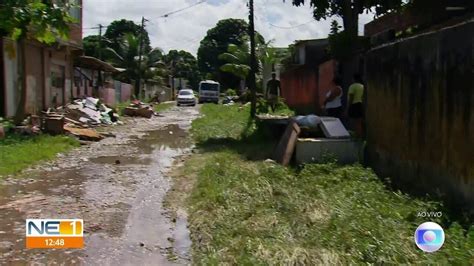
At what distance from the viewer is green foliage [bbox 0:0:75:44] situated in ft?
15.4

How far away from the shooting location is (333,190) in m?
6.57

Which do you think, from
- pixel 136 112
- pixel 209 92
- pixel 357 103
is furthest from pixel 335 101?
pixel 209 92

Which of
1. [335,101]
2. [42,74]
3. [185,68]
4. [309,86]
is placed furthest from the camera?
[185,68]

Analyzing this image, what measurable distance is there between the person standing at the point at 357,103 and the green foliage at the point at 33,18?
6272 mm

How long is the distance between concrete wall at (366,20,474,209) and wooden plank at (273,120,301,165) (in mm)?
1368

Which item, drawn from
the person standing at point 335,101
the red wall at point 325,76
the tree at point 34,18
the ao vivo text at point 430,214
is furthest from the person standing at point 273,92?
the tree at point 34,18

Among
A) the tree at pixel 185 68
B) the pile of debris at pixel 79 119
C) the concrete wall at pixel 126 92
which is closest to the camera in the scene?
the pile of debris at pixel 79 119

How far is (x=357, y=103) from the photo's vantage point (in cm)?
999

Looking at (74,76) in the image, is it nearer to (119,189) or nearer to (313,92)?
(313,92)

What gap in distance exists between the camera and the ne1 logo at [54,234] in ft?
16.2

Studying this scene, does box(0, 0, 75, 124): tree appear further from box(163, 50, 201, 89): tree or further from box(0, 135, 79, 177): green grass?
box(163, 50, 201, 89): tree

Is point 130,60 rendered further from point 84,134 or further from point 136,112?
point 84,134

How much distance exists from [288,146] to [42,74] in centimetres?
1182

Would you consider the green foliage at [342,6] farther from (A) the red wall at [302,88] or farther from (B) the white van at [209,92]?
(B) the white van at [209,92]
